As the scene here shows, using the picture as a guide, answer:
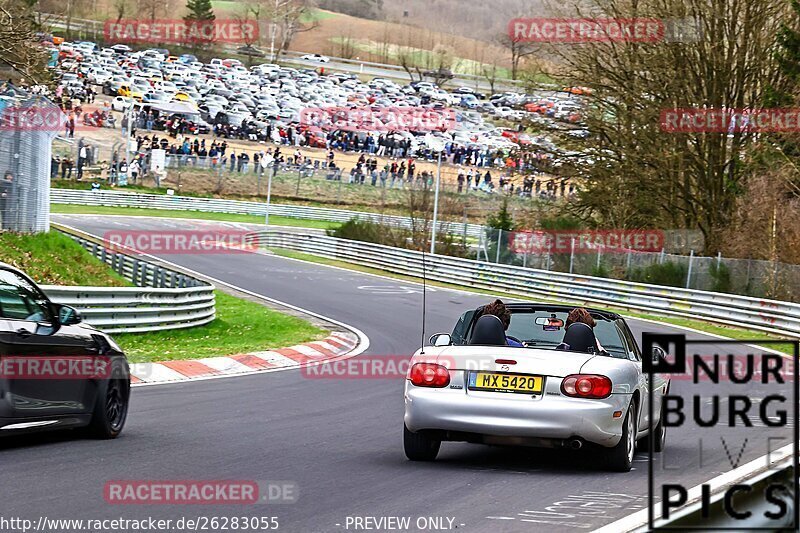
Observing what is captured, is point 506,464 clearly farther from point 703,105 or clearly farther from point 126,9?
point 126,9

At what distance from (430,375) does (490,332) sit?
0.67 m

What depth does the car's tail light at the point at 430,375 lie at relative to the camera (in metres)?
8.61

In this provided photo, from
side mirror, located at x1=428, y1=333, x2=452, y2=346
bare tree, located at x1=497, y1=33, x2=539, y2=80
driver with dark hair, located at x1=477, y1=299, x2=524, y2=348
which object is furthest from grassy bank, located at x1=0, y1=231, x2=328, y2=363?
bare tree, located at x1=497, y1=33, x2=539, y2=80

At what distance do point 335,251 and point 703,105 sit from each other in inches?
662

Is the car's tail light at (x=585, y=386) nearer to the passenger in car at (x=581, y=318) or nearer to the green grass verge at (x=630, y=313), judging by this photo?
the passenger in car at (x=581, y=318)

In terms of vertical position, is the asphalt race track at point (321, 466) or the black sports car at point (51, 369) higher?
the black sports car at point (51, 369)

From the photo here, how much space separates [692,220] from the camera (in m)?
40.5

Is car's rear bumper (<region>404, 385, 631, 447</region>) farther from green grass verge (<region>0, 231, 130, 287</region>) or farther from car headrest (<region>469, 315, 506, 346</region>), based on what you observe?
green grass verge (<region>0, 231, 130, 287</region>)

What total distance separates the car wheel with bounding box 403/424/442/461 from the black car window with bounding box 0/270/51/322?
2939mm

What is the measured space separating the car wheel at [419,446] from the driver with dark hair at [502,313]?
108 centimetres

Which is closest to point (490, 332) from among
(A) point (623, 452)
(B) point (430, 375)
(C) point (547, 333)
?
(B) point (430, 375)

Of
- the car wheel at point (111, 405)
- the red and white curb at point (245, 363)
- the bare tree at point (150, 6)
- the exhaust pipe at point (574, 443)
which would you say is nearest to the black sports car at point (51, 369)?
the car wheel at point (111, 405)

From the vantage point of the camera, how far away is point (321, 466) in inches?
334

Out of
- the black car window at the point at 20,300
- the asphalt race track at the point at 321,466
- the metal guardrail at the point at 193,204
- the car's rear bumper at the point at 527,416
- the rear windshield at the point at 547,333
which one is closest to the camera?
the asphalt race track at the point at 321,466
